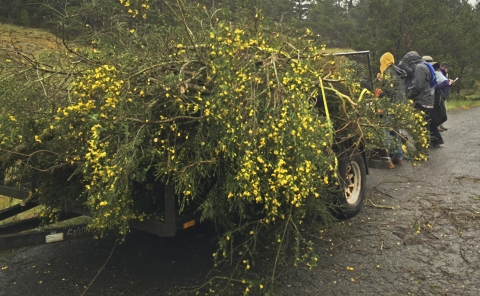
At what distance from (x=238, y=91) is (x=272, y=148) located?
1.49ft

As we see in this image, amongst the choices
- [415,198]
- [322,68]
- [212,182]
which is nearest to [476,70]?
[415,198]

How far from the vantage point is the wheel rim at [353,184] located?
5352mm

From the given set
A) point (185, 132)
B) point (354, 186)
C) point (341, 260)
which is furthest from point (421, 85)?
point (185, 132)

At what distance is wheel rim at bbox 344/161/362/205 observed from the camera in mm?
5352

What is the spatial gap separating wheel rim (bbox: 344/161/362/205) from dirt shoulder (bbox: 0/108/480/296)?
Answer: 0.24 metres

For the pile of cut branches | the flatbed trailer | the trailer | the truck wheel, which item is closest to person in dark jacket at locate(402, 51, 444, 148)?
the truck wheel

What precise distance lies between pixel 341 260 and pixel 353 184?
1379mm

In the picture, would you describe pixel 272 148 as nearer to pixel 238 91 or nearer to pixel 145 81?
pixel 238 91

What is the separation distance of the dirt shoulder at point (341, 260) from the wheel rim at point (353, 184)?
0.79 feet

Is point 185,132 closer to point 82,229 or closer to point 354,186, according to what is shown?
point 82,229

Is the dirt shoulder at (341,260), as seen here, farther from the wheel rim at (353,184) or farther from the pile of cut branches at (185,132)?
the pile of cut branches at (185,132)

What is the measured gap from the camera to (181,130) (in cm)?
340

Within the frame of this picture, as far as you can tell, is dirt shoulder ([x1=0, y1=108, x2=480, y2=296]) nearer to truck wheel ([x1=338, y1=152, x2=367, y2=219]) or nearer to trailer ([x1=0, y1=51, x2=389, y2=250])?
truck wheel ([x1=338, y1=152, x2=367, y2=219])

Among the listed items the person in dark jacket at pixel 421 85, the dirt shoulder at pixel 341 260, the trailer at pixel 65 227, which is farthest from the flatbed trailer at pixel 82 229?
the person in dark jacket at pixel 421 85
